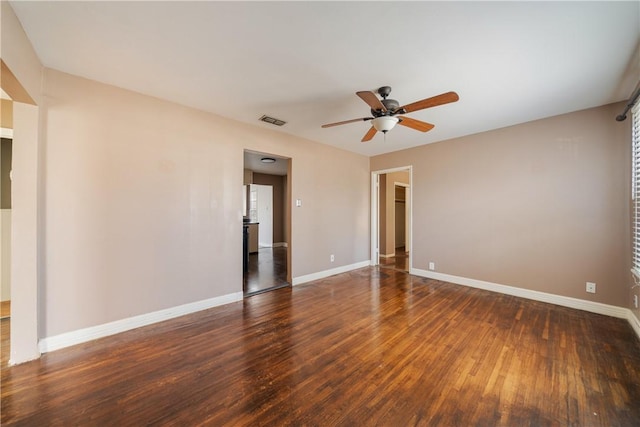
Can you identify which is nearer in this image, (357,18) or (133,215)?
(357,18)

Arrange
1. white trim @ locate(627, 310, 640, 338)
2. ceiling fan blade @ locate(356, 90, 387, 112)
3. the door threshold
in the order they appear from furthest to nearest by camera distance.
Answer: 1. the door threshold
2. white trim @ locate(627, 310, 640, 338)
3. ceiling fan blade @ locate(356, 90, 387, 112)

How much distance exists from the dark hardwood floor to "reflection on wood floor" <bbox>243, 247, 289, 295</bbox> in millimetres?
899

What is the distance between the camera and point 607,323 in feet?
8.51

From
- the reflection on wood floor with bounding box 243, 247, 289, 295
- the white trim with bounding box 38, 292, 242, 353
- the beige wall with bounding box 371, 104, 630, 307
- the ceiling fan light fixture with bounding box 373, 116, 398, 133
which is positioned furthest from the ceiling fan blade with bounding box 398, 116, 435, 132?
the white trim with bounding box 38, 292, 242, 353

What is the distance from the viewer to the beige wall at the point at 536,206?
2803mm

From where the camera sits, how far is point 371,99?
2098 mm

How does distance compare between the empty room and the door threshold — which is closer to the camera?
the empty room

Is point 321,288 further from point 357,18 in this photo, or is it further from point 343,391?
point 357,18

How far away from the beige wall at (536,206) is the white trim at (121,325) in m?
3.71

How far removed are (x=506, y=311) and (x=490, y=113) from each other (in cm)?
253

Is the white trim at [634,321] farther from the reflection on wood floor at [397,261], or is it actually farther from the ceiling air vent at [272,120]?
the ceiling air vent at [272,120]

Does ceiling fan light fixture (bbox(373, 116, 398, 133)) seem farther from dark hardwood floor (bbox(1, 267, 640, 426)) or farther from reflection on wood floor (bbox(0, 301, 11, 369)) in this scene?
reflection on wood floor (bbox(0, 301, 11, 369))

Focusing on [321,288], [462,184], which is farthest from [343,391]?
[462,184]

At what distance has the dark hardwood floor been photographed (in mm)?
1434
